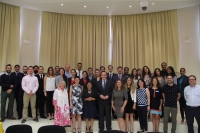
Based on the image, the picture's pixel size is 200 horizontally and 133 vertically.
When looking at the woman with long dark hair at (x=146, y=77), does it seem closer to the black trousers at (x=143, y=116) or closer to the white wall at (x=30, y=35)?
the black trousers at (x=143, y=116)

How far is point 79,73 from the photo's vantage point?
6703mm

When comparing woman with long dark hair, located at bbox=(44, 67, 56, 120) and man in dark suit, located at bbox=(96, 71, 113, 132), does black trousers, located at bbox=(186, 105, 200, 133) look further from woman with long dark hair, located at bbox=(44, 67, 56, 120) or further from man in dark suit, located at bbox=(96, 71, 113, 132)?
woman with long dark hair, located at bbox=(44, 67, 56, 120)

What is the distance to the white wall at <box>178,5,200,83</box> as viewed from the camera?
7.27m

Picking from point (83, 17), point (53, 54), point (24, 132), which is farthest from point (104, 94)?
point (83, 17)

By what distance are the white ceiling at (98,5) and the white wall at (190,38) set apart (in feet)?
1.27

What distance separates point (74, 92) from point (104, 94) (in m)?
0.85

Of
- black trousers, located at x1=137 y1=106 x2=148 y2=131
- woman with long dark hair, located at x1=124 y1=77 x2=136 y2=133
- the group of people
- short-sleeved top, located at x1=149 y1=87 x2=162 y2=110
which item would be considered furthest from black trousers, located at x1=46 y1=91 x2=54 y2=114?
short-sleeved top, located at x1=149 y1=87 x2=162 y2=110

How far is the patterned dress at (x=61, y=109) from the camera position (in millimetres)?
4965

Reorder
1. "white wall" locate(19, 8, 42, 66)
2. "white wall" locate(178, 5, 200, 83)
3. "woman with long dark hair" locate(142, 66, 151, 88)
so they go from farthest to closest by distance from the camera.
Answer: "white wall" locate(19, 8, 42, 66)
"white wall" locate(178, 5, 200, 83)
"woman with long dark hair" locate(142, 66, 151, 88)

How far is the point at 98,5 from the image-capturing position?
7258 mm

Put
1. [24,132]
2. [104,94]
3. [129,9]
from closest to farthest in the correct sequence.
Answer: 1. [24,132]
2. [104,94]
3. [129,9]

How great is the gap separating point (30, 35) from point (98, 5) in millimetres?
3248

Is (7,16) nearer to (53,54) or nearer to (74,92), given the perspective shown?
(53,54)

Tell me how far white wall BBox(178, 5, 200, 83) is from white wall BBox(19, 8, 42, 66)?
6.26 m
